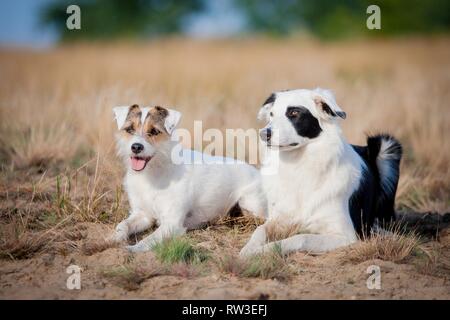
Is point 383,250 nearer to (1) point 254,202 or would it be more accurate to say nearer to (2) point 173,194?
(1) point 254,202

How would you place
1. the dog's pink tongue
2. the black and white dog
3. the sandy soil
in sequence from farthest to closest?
the dog's pink tongue
the black and white dog
the sandy soil

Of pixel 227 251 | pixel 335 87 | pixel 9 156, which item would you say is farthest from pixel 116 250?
pixel 335 87

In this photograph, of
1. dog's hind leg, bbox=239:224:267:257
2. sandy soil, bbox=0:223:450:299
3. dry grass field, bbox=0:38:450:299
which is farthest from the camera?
dog's hind leg, bbox=239:224:267:257

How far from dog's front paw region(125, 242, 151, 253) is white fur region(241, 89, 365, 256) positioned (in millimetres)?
840

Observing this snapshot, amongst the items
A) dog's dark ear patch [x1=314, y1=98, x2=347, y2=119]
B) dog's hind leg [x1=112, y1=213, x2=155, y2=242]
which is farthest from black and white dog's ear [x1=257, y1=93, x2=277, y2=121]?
dog's hind leg [x1=112, y1=213, x2=155, y2=242]

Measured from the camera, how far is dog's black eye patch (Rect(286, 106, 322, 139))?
5742 mm

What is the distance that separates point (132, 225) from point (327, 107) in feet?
6.43

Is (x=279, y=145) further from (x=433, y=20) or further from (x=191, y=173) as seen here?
(x=433, y=20)

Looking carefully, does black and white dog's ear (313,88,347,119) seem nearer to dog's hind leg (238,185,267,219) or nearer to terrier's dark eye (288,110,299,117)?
terrier's dark eye (288,110,299,117)

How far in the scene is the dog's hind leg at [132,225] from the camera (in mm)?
5742

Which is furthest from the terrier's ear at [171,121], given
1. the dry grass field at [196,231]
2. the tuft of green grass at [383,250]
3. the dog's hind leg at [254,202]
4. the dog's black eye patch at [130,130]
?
the tuft of green grass at [383,250]

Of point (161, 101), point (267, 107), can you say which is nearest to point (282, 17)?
point (161, 101)

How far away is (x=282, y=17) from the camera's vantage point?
3525 cm
